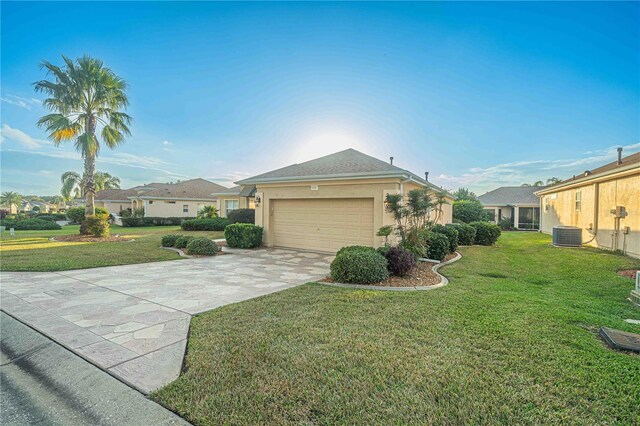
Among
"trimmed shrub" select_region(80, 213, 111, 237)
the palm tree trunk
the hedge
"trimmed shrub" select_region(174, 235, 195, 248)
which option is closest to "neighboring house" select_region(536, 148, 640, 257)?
"trimmed shrub" select_region(174, 235, 195, 248)

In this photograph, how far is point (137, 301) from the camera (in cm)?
504

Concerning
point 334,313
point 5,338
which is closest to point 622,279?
point 334,313

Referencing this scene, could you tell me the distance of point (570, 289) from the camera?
611 centimetres

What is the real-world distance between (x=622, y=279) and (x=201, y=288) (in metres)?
9.77

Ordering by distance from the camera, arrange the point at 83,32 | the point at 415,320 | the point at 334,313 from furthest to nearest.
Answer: the point at 83,32, the point at 334,313, the point at 415,320

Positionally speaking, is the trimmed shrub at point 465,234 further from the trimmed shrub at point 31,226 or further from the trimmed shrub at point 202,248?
the trimmed shrub at point 31,226

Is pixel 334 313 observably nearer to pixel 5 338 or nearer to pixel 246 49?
pixel 5 338

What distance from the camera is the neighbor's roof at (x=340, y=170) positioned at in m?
9.65

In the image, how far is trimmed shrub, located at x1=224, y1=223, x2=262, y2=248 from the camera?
38.9 ft

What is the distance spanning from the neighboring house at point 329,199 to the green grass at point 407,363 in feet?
16.6

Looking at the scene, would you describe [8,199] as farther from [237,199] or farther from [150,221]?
[237,199]

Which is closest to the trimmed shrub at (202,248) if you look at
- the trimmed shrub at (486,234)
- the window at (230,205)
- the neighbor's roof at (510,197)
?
the trimmed shrub at (486,234)

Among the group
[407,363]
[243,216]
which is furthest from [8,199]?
[407,363]

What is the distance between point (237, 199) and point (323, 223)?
52.1 ft
